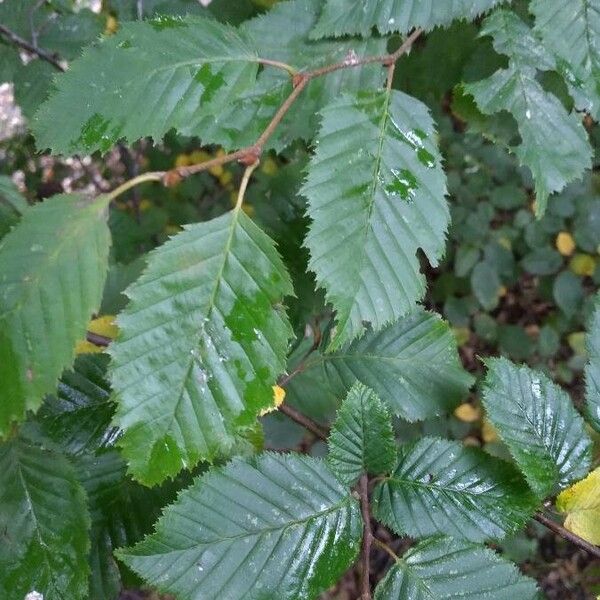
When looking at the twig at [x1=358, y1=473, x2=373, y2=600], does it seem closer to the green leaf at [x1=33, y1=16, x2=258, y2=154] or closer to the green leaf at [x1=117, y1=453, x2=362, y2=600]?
the green leaf at [x1=117, y1=453, x2=362, y2=600]

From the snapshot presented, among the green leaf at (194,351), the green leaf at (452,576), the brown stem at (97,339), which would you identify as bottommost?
the green leaf at (452,576)

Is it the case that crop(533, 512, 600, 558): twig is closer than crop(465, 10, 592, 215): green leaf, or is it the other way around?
crop(533, 512, 600, 558): twig

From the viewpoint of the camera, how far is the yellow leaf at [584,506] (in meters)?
0.89

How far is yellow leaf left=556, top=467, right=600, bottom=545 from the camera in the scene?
892mm

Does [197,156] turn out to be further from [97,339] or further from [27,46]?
[97,339]

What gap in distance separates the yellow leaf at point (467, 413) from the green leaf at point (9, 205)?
65.4 inches

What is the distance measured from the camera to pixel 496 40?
104 cm

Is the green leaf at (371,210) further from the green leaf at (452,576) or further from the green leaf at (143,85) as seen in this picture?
the green leaf at (452,576)

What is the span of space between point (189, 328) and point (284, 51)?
564 mm

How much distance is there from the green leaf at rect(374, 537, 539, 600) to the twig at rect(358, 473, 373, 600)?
0.02 metres

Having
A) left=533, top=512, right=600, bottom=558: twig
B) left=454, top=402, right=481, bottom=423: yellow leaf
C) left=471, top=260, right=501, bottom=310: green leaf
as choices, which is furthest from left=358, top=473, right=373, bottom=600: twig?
left=471, top=260, right=501, bottom=310: green leaf

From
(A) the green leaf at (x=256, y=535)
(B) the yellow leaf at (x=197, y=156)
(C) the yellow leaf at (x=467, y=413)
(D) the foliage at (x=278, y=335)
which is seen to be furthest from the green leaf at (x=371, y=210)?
(B) the yellow leaf at (x=197, y=156)

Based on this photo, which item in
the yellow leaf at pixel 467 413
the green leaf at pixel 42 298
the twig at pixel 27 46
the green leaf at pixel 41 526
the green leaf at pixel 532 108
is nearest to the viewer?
the green leaf at pixel 42 298

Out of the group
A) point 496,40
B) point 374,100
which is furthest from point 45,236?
point 496,40
